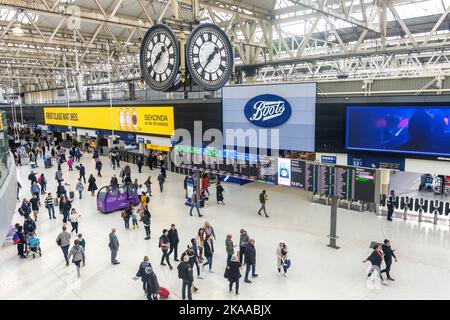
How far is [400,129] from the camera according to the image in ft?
33.8

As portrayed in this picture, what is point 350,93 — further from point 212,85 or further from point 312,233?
point 212,85

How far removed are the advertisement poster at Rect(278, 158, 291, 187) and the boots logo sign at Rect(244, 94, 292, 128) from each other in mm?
1546

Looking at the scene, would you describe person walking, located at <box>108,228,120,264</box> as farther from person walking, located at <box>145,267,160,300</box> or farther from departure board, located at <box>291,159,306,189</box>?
departure board, located at <box>291,159,306,189</box>

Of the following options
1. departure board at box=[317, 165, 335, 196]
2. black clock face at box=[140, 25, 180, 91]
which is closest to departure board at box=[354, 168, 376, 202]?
departure board at box=[317, 165, 335, 196]

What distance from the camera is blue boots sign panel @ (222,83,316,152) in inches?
467

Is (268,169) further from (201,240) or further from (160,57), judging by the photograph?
(160,57)

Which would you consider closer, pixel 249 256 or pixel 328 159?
pixel 249 256

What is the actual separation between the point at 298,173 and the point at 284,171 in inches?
20.4

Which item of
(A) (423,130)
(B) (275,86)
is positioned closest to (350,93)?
(B) (275,86)

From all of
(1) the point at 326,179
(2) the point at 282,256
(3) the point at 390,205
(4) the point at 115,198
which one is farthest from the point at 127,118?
(3) the point at 390,205

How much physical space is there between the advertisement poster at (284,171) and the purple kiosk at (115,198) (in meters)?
6.96

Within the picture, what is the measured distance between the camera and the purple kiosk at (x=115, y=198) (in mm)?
14508
